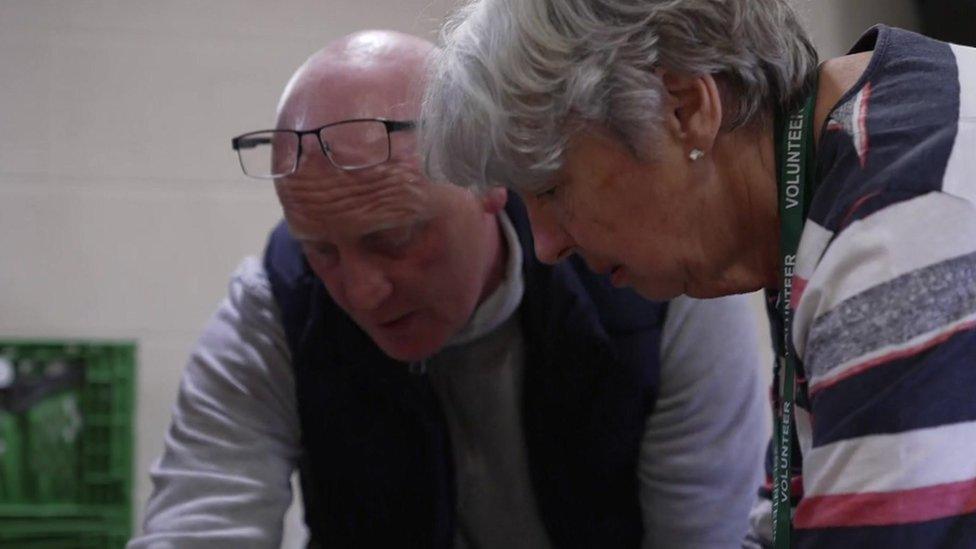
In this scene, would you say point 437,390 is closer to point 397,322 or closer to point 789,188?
point 397,322

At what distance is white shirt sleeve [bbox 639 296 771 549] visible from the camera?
1427mm

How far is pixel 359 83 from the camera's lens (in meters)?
1.35

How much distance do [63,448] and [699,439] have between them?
1.13m

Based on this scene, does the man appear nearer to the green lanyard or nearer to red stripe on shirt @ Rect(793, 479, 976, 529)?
the green lanyard

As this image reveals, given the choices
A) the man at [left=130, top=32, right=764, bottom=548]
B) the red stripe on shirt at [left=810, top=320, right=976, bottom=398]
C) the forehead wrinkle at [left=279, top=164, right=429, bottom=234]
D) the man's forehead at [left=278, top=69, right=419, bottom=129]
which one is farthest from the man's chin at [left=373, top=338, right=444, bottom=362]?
the red stripe on shirt at [left=810, top=320, right=976, bottom=398]

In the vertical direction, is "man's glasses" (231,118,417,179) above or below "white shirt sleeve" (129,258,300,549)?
above

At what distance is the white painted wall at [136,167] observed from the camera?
2221 millimetres

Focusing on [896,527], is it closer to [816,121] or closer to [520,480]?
[816,121]

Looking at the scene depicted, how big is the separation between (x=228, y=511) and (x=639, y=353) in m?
0.50

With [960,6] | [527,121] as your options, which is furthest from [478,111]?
[960,6]

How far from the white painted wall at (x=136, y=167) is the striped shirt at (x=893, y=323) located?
151 centimetres

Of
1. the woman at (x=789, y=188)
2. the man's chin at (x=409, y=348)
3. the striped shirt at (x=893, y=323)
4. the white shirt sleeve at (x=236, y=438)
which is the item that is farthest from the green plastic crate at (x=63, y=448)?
the striped shirt at (x=893, y=323)

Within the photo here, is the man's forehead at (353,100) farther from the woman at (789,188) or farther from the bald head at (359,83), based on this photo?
the woman at (789,188)

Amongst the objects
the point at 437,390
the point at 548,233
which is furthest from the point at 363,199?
the point at 548,233
